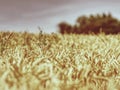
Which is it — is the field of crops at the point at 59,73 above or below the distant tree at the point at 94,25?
below

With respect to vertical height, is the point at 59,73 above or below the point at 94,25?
below

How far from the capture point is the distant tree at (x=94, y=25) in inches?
1203

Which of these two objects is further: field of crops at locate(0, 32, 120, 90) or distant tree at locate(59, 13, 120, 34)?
distant tree at locate(59, 13, 120, 34)

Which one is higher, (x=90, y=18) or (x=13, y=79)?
(x=90, y=18)

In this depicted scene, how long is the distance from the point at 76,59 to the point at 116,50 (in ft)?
→ 4.45

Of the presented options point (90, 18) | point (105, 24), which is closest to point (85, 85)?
point (105, 24)

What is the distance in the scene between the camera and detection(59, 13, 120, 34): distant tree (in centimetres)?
3056

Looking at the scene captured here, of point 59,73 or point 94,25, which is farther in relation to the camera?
point 94,25

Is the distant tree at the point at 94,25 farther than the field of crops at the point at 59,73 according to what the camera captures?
Yes

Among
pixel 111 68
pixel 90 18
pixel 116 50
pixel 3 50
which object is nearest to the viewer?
pixel 111 68

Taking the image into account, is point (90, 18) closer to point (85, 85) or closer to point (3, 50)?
point (3, 50)

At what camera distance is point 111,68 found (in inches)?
177

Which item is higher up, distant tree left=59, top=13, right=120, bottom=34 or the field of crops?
distant tree left=59, top=13, right=120, bottom=34

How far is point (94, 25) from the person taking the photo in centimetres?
3112
